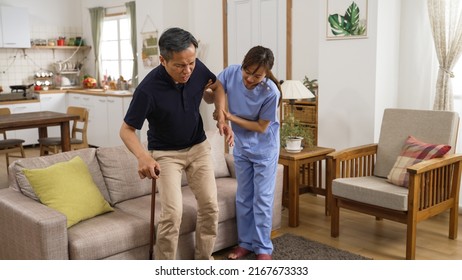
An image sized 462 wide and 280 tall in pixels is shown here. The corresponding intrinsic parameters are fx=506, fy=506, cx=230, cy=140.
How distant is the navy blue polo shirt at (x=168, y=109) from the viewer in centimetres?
249

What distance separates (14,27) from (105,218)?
5493 mm

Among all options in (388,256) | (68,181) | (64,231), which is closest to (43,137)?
(68,181)

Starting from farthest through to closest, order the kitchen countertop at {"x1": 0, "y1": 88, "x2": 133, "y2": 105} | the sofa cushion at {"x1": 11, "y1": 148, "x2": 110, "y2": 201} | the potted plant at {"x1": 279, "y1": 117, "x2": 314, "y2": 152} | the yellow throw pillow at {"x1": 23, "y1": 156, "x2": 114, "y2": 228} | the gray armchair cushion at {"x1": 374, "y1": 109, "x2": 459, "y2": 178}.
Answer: the kitchen countertop at {"x1": 0, "y1": 88, "x2": 133, "y2": 105}, the potted plant at {"x1": 279, "y1": 117, "x2": 314, "y2": 152}, the gray armchair cushion at {"x1": 374, "y1": 109, "x2": 459, "y2": 178}, the sofa cushion at {"x1": 11, "y1": 148, "x2": 110, "y2": 201}, the yellow throw pillow at {"x1": 23, "y1": 156, "x2": 114, "y2": 228}

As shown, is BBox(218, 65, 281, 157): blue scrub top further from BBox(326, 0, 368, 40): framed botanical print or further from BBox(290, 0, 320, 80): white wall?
BBox(290, 0, 320, 80): white wall

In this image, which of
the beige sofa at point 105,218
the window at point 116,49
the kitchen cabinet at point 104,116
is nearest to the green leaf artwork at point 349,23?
the beige sofa at point 105,218

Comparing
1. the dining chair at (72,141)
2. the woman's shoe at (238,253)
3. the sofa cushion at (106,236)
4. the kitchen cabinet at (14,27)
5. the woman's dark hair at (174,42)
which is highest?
the kitchen cabinet at (14,27)

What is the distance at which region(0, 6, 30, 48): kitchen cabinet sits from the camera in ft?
23.8

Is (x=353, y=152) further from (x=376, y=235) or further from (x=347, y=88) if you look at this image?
(x=347, y=88)

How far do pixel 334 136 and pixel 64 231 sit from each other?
2689 millimetres

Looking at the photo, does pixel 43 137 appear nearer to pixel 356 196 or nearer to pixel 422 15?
pixel 356 196

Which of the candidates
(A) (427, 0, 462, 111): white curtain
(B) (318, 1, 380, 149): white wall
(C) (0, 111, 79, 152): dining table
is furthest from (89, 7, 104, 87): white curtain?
(A) (427, 0, 462, 111): white curtain

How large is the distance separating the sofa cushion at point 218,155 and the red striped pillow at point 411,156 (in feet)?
3.93

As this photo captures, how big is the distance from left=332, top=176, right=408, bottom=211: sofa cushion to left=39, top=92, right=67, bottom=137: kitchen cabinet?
17.5 ft

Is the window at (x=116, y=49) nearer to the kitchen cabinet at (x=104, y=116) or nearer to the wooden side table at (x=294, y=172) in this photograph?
the kitchen cabinet at (x=104, y=116)
